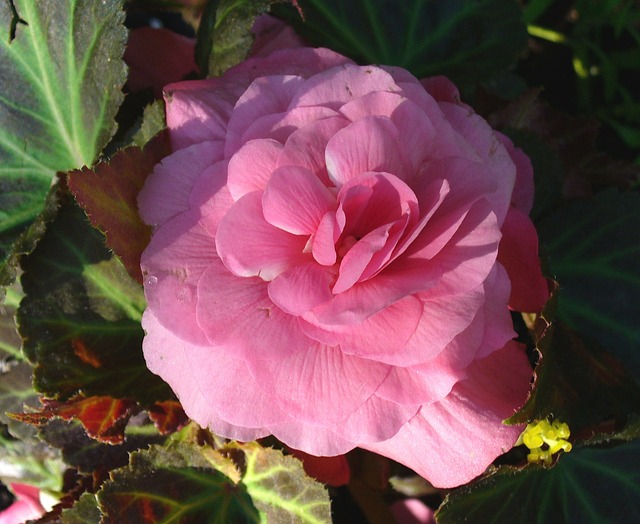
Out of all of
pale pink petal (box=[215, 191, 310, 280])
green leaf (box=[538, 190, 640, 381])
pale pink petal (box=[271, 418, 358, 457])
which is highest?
pale pink petal (box=[215, 191, 310, 280])

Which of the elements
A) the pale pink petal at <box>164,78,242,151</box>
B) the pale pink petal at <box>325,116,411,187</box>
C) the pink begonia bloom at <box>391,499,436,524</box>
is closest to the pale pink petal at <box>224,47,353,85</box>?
the pale pink petal at <box>164,78,242,151</box>

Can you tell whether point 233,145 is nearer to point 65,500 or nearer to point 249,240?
point 249,240

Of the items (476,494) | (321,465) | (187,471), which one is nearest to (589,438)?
(476,494)

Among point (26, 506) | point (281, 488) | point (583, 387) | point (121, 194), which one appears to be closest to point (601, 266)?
point (583, 387)

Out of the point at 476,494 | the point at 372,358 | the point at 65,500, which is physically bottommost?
the point at 65,500

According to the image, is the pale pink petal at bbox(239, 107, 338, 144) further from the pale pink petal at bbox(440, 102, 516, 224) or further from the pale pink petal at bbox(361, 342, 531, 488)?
the pale pink petal at bbox(361, 342, 531, 488)

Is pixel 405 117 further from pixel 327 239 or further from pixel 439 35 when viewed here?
pixel 439 35

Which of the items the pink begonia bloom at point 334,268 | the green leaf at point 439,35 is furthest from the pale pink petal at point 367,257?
the green leaf at point 439,35
